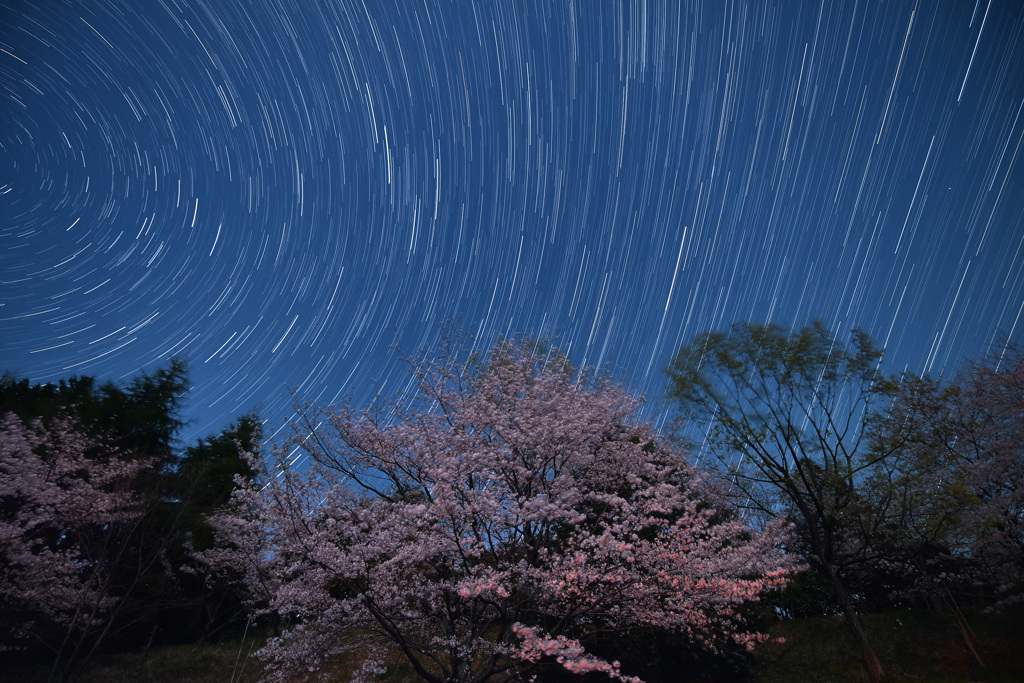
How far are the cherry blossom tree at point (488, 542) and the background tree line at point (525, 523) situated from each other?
7 cm

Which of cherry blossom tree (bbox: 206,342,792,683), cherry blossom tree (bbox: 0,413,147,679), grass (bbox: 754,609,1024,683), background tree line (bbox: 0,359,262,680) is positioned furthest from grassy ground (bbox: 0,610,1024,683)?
cherry blossom tree (bbox: 206,342,792,683)

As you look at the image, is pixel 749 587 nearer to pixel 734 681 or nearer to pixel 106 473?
pixel 734 681

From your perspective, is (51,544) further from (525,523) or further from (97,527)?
(525,523)

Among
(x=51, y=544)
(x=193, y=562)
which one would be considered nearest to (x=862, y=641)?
(x=193, y=562)

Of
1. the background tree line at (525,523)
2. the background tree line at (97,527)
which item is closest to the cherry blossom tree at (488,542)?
the background tree line at (525,523)

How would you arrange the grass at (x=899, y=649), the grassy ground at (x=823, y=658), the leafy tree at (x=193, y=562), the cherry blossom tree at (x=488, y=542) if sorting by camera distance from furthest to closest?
the leafy tree at (x=193, y=562)
the grass at (x=899, y=649)
the grassy ground at (x=823, y=658)
the cherry blossom tree at (x=488, y=542)

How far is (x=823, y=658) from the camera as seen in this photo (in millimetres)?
17312

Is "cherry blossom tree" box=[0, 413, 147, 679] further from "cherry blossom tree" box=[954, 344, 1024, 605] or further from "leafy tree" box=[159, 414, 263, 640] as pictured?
"cherry blossom tree" box=[954, 344, 1024, 605]

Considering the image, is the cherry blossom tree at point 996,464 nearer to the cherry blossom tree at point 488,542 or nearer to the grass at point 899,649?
the grass at point 899,649

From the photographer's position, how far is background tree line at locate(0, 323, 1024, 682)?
9250 millimetres

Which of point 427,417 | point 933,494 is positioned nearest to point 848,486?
point 933,494

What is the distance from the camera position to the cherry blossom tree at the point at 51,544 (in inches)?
553

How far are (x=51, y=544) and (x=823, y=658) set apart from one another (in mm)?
27750

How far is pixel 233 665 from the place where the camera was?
17.1 meters
